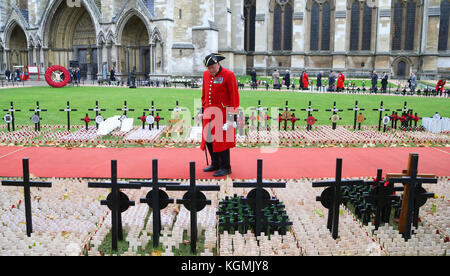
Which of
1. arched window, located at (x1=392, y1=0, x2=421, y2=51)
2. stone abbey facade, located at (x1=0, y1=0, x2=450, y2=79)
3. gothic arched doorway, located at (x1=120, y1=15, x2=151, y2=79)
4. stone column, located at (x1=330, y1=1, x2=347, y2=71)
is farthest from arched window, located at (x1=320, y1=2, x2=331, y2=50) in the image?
gothic arched doorway, located at (x1=120, y1=15, x2=151, y2=79)

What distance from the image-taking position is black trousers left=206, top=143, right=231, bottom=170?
6934mm

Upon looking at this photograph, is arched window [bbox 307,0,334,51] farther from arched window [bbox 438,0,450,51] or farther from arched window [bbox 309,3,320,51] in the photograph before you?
arched window [bbox 438,0,450,51]

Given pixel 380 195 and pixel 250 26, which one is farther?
pixel 250 26

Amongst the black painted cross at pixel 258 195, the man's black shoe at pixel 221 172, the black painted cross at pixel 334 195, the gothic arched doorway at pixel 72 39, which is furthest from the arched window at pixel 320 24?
the black painted cross at pixel 258 195

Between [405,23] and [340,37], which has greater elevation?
[405,23]

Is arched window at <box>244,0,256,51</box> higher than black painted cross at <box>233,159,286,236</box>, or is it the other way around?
arched window at <box>244,0,256,51</box>

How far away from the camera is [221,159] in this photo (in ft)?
23.0

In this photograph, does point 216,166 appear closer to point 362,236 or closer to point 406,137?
point 362,236

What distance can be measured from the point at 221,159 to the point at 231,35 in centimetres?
3543

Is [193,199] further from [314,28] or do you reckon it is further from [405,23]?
[405,23]

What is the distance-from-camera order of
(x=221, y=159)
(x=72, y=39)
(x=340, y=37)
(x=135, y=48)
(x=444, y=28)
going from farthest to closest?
(x=72, y=39), (x=340, y=37), (x=444, y=28), (x=135, y=48), (x=221, y=159)

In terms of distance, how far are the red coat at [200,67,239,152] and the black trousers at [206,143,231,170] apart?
10.0 inches

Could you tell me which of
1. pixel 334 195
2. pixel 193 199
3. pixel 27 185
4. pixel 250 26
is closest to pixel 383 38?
pixel 250 26

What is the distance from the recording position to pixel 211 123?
22.0ft
